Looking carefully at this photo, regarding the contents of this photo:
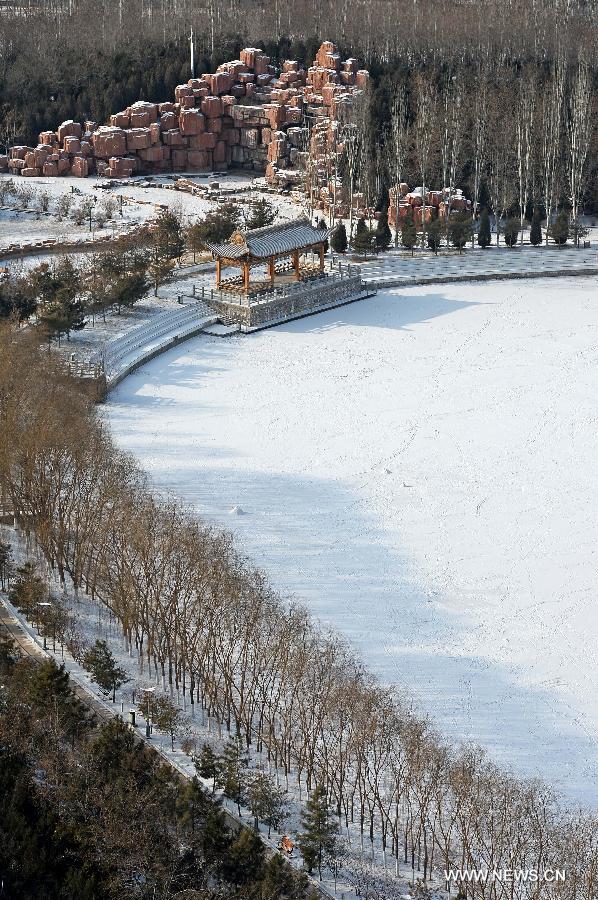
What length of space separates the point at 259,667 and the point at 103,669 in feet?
8.78

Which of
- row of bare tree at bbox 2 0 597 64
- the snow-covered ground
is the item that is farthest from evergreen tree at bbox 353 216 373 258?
row of bare tree at bbox 2 0 597 64

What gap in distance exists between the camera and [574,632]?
27812 mm

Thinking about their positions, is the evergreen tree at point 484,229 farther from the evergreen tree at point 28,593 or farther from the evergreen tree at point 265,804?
the evergreen tree at point 265,804

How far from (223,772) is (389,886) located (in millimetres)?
3154

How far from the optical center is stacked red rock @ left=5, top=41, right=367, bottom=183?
65.9 m

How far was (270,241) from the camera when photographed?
4741cm

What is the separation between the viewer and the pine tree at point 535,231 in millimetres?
55688

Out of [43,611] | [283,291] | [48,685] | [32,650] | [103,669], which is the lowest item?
[32,650]

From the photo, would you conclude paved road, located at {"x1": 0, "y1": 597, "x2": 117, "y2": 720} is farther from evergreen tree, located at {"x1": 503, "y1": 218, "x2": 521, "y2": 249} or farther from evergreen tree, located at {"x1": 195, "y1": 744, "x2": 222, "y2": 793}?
evergreen tree, located at {"x1": 503, "y1": 218, "x2": 521, "y2": 249}

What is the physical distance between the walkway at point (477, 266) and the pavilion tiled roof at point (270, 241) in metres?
3.41

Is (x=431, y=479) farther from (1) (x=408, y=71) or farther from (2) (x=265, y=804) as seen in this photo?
(1) (x=408, y=71)

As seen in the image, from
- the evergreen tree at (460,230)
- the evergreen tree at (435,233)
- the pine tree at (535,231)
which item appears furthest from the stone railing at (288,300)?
the pine tree at (535,231)

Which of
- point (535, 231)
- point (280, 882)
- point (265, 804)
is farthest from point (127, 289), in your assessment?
point (280, 882)

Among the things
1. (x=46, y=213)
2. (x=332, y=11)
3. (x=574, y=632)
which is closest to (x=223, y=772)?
(x=574, y=632)
